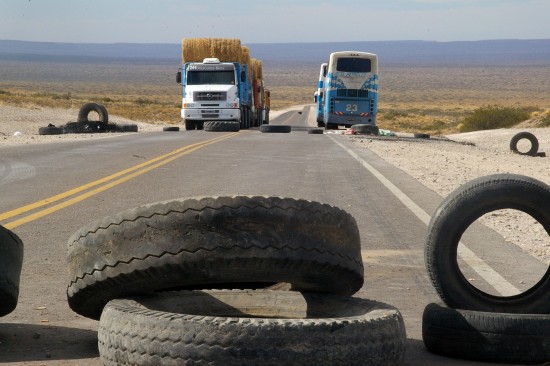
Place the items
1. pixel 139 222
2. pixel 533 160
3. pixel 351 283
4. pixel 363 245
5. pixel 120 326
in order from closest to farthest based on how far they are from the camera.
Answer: pixel 120 326, pixel 139 222, pixel 351 283, pixel 363 245, pixel 533 160

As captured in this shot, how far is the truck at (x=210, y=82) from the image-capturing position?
1665 inches

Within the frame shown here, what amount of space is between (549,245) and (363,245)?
1.93 metres

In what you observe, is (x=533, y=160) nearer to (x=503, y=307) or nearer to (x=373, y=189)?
(x=373, y=189)

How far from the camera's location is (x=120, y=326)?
179 inches

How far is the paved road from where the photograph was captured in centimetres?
584

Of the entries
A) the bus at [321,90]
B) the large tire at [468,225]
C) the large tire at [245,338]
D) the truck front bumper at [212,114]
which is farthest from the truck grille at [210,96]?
the large tire at [245,338]

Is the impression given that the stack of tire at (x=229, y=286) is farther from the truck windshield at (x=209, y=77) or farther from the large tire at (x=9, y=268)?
the truck windshield at (x=209, y=77)

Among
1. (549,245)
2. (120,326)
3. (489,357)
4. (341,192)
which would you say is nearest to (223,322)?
(120,326)

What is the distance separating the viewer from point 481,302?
5.61 metres

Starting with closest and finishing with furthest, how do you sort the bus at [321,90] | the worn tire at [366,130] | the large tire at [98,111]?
the worn tire at [366,130] → the large tire at [98,111] → the bus at [321,90]

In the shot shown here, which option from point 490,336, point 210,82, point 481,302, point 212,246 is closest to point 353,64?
point 210,82

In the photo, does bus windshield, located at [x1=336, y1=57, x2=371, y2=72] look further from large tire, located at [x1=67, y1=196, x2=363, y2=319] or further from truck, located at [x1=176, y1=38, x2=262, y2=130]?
large tire, located at [x1=67, y1=196, x2=363, y2=319]

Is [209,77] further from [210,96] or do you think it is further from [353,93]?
[353,93]

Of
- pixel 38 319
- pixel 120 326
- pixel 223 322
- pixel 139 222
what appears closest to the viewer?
pixel 223 322
